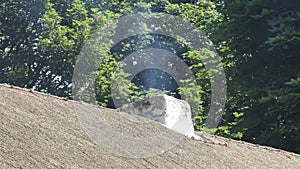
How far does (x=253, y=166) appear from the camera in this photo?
7148 millimetres

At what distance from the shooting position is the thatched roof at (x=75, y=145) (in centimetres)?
508

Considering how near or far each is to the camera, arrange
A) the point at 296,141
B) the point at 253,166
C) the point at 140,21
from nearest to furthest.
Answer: the point at 253,166 < the point at 296,141 < the point at 140,21

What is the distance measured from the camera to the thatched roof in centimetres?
508

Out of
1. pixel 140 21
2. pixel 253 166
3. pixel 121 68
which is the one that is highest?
pixel 140 21

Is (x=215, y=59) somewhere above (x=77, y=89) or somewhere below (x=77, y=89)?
above

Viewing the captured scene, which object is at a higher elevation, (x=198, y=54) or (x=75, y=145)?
(x=198, y=54)

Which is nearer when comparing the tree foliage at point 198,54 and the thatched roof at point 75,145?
the thatched roof at point 75,145

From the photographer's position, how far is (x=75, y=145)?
18.4ft

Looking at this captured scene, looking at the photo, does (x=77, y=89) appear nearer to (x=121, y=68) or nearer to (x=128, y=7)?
(x=121, y=68)

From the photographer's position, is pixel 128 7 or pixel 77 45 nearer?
pixel 77 45

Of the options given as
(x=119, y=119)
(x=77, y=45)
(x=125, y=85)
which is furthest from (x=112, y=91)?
(x=119, y=119)

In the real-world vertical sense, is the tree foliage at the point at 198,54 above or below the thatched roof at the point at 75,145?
above

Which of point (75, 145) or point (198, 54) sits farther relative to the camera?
point (198, 54)

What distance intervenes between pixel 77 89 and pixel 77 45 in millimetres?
1687
